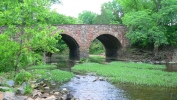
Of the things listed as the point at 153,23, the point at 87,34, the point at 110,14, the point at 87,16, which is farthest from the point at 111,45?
the point at 87,16

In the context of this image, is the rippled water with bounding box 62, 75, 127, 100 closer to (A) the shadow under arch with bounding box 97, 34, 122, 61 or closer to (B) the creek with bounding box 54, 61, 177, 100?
(B) the creek with bounding box 54, 61, 177, 100

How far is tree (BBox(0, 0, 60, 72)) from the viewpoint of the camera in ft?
35.9

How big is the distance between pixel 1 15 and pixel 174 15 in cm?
2586

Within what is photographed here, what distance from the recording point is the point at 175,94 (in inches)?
478

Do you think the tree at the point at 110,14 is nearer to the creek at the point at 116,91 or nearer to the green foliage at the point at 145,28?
the green foliage at the point at 145,28

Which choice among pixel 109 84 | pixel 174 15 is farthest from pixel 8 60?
pixel 174 15

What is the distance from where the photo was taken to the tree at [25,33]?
10.9 metres

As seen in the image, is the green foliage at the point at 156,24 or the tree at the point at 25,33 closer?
the tree at the point at 25,33

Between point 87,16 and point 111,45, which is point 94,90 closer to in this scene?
point 111,45

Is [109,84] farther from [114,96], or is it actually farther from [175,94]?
[175,94]

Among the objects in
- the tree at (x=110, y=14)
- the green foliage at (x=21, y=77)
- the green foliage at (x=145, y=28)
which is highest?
the tree at (x=110, y=14)

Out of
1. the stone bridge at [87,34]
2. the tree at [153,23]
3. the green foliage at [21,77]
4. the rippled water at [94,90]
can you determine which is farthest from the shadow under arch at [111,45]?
the green foliage at [21,77]

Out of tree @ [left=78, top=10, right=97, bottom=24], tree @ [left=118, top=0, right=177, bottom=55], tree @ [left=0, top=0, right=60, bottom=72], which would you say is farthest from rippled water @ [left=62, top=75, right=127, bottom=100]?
tree @ [left=78, top=10, right=97, bottom=24]

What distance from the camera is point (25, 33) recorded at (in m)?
11.4
